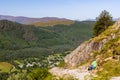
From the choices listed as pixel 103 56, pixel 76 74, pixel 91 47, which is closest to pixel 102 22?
pixel 91 47

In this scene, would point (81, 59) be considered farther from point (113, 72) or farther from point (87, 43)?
point (113, 72)

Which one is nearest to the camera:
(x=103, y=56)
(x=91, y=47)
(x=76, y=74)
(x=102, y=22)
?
(x=76, y=74)

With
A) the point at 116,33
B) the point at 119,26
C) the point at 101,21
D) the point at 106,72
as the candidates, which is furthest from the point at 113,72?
the point at 101,21

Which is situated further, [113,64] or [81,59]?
[81,59]

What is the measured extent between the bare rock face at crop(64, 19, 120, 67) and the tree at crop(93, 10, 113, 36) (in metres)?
A: 19.8

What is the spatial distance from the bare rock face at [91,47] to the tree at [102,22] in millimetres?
19818

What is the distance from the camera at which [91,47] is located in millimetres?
79062

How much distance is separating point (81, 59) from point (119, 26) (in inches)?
549

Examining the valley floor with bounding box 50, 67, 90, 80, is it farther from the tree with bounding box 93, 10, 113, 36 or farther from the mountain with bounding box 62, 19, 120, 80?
the tree with bounding box 93, 10, 113, 36

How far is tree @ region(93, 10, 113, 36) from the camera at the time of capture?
10250cm

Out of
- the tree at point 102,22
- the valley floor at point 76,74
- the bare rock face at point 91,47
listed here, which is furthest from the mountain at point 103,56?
the tree at point 102,22

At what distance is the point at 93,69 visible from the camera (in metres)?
50.4

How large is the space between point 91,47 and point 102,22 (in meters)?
26.0

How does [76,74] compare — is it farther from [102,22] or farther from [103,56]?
[102,22]
